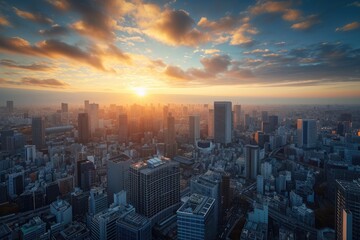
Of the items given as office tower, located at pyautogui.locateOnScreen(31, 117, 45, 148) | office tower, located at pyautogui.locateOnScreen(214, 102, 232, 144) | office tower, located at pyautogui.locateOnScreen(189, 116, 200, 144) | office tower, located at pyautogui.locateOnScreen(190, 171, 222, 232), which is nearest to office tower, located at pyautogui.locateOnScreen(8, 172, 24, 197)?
office tower, located at pyautogui.locateOnScreen(31, 117, 45, 148)

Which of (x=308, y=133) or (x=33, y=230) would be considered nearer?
(x=33, y=230)

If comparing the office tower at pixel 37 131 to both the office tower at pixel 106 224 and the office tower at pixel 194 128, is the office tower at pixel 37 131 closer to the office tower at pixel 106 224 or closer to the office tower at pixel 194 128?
the office tower at pixel 194 128

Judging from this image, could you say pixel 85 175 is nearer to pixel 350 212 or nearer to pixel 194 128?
pixel 350 212

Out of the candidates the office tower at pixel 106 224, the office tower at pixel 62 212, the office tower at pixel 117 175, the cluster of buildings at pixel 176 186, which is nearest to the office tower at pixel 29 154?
the cluster of buildings at pixel 176 186

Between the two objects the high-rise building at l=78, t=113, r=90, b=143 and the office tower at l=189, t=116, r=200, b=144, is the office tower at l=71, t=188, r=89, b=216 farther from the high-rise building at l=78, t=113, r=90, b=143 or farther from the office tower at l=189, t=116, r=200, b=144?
the office tower at l=189, t=116, r=200, b=144

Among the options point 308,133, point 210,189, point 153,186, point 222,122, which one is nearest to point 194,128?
point 222,122
